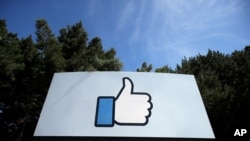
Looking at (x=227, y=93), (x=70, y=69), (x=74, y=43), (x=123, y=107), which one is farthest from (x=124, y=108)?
(x=74, y=43)

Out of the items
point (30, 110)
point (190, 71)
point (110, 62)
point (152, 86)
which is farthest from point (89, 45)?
point (152, 86)

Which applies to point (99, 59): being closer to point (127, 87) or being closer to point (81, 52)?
point (81, 52)

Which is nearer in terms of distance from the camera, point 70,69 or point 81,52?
point 70,69

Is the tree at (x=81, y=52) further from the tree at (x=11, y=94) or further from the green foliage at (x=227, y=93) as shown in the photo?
the green foliage at (x=227, y=93)

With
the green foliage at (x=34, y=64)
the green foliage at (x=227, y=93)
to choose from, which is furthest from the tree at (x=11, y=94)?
the green foliage at (x=227, y=93)

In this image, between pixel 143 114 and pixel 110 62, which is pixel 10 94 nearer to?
pixel 110 62

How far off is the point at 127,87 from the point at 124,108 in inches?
30.1

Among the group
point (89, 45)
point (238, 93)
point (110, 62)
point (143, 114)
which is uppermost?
point (89, 45)

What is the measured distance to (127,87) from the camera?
7.77 m

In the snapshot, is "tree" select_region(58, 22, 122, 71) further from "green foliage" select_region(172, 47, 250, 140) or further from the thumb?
the thumb

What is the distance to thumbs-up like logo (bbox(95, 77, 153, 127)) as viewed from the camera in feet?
23.2

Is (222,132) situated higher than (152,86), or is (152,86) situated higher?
(222,132)

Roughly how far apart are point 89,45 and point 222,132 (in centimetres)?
1843

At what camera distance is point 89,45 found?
30859 mm
